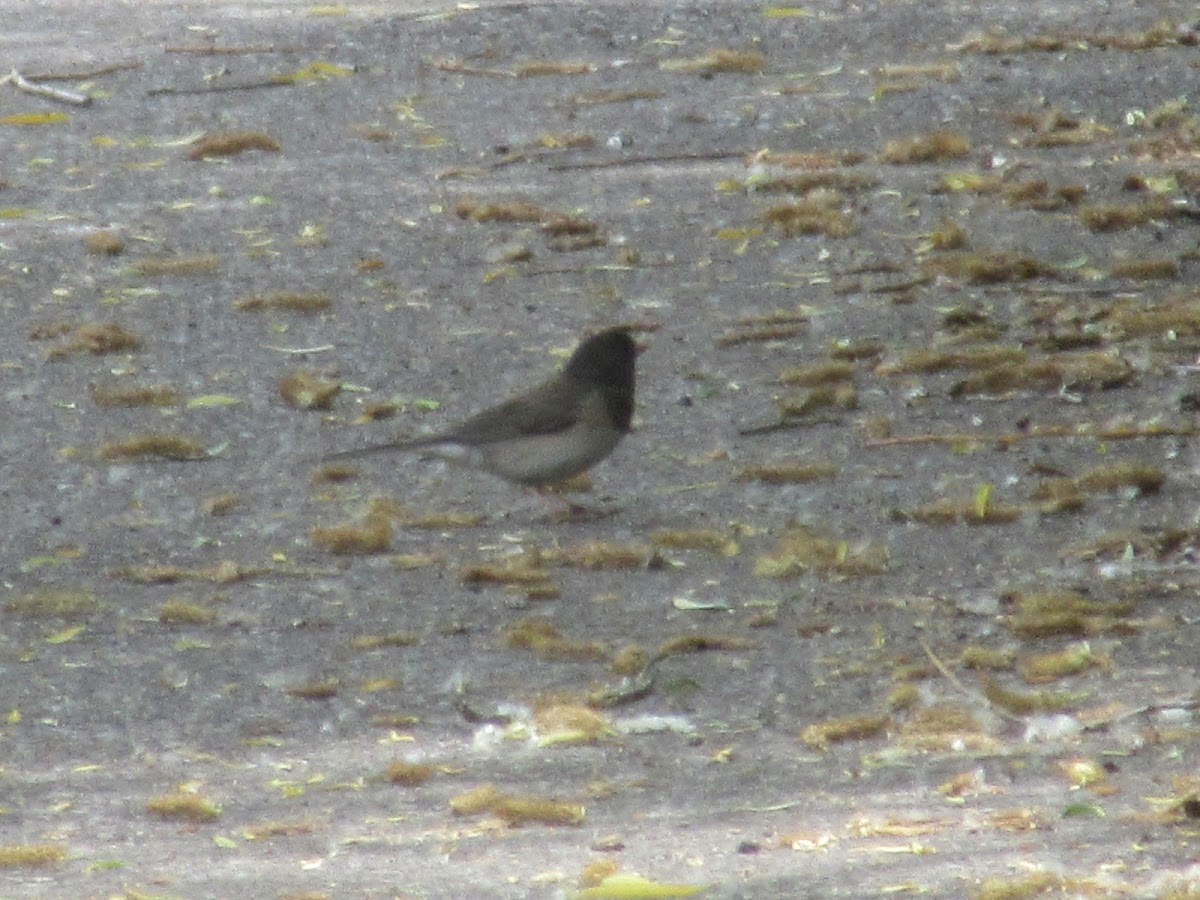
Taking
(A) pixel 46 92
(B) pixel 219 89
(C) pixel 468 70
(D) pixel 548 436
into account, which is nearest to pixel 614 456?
(D) pixel 548 436

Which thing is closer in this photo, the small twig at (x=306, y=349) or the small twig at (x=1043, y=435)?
the small twig at (x=1043, y=435)

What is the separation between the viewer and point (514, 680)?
216 inches

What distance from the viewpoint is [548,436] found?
6820 mm

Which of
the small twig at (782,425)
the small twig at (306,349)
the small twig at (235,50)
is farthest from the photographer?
the small twig at (235,50)

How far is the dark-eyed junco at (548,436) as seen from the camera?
6809 mm

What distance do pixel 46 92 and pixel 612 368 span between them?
470 cm

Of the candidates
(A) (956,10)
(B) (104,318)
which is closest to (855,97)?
(A) (956,10)

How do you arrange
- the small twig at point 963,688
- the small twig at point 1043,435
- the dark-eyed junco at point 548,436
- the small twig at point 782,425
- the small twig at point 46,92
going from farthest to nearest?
the small twig at point 46,92, the small twig at point 782,425, the small twig at point 1043,435, the dark-eyed junco at point 548,436, the small twig at point 963,688

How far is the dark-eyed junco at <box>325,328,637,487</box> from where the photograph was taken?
6809 mm

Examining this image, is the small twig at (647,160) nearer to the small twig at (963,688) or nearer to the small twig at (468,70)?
the small twig at (468,70)

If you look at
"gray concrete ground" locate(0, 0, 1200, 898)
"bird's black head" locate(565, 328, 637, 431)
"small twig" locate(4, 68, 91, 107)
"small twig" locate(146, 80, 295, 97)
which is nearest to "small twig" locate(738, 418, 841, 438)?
"gray concrete ground" locate(0, 0, 1200, 898)

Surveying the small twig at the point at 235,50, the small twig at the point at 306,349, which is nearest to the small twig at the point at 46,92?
the small twig at the point at 235,50

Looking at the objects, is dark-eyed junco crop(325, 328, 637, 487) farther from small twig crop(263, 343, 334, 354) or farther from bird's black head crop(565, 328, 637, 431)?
small twig crop(263, 343, 334, 354)

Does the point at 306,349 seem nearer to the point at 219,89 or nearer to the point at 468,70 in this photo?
the point at 219,89
